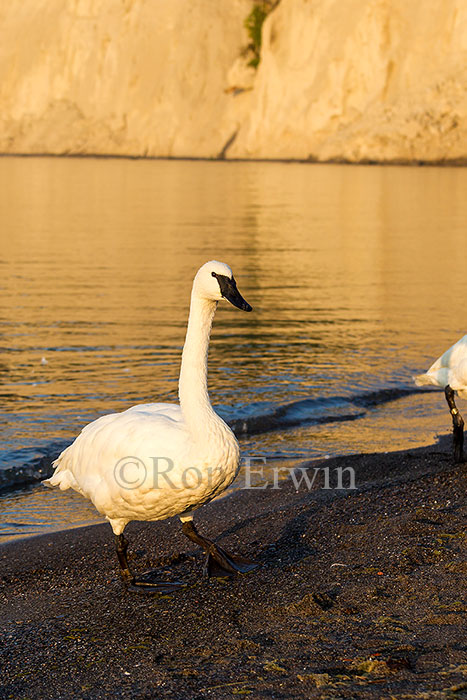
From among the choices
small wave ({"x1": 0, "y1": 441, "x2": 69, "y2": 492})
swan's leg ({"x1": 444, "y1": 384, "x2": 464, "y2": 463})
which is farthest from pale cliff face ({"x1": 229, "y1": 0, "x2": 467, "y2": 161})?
swan's leg ({"x1": 444, "y1": 384, "x2": 464, "y2": 463})

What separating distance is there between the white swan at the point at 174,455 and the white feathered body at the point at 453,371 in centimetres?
325

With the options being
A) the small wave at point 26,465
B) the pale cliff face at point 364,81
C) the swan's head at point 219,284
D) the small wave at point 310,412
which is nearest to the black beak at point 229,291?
the swan's head at point 219,284

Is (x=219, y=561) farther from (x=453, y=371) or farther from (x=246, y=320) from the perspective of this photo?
(x=246, y=320)

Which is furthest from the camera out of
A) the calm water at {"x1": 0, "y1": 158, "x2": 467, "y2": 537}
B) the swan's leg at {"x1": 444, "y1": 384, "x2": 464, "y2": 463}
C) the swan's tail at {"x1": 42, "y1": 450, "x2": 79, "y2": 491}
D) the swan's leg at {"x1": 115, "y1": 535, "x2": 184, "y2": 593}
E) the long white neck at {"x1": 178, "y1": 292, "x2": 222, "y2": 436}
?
the calm water at {"x1": 0, "y1": 158, "x2": 467, "y2": 537}

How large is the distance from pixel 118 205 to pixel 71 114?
2447 inches

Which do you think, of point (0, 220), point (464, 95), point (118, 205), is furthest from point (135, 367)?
point (464, 95)

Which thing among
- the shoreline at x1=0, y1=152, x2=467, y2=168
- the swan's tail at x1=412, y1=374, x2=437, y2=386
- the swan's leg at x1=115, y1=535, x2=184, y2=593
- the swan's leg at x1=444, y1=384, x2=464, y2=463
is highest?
the shoreline at x1=0, y1=152, x2=467, y2=168

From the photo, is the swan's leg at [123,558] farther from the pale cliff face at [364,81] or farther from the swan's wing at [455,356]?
the pale cliff face at [364,81]

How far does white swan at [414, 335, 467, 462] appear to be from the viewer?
8.38m

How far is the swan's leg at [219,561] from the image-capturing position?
566cm

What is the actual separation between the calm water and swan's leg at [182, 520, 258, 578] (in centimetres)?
246

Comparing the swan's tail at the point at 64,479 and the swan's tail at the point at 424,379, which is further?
the swan's tail at the point at 424,379

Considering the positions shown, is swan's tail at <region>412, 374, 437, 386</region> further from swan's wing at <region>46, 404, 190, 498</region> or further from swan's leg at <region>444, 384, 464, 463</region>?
swan's wing at <region>46, 404, 190, 498</region>

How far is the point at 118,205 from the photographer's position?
1724 inches
